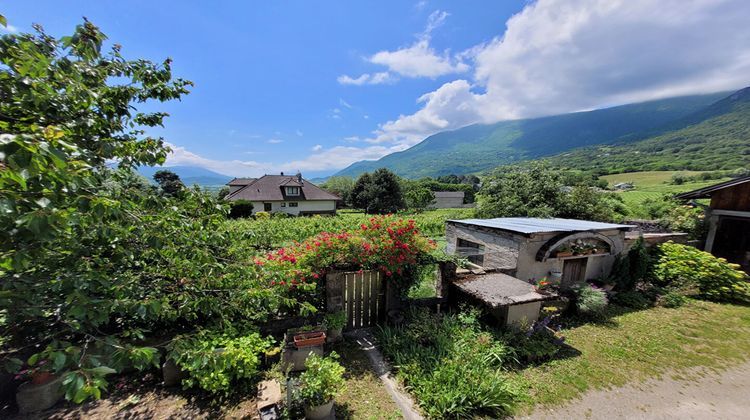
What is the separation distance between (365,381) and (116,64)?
6.01 m

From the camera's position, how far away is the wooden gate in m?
6.52

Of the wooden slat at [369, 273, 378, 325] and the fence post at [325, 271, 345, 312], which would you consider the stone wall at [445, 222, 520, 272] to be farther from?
the fence post at [325, 271, 345, 312]

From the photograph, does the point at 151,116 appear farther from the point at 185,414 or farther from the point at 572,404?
the point at 572,404

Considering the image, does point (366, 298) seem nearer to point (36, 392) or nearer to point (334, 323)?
point (334, 323)

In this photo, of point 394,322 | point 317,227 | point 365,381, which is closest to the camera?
point 365,381

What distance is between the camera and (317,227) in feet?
67.1

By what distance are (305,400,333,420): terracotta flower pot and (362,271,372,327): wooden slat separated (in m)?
2.78

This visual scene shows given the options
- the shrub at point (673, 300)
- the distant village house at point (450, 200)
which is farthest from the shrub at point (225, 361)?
the distant village house at point (450, 200)

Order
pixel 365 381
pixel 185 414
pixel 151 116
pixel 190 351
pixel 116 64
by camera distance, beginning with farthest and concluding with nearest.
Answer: pixel 365 381, pixel 185 414, pixel 151 116, pixel 116 64, pixel 190 351

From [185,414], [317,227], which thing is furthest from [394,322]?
[317,227]

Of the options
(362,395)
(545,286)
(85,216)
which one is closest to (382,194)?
(545,286)

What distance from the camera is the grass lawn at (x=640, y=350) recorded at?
5219mm

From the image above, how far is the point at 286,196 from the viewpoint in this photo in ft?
119

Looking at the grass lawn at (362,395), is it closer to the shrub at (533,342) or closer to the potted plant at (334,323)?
the potted plant at (334,323)
